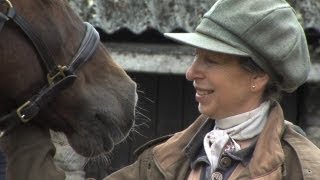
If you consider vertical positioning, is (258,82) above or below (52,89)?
above

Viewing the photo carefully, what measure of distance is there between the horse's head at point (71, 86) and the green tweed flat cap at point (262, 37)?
55 centimetres

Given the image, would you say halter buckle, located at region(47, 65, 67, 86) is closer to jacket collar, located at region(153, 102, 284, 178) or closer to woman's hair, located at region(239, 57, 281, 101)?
jacket collar, located at region(153, 102, 284, 178)

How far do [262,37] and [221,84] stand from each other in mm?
165

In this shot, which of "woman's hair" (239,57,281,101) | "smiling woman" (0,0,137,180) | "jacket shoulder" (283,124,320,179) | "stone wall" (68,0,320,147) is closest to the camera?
"jacket shoulder" (283,124,320,179)

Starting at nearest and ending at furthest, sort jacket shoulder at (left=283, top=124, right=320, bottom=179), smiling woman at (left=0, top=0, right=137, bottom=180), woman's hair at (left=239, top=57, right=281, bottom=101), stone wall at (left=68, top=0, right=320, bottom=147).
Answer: jacket shoulder at (left=283, top=124, right=320, bottom=179), woman's hair at (left=239, top=57, right=281, bottom=101), smiling woman at (left=0, top=0, right=137, bottom=180), stone wall at (left=68, top=0, right=320, bottom=147)

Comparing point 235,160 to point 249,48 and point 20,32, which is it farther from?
point 20,32

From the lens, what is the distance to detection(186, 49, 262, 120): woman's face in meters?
2.10

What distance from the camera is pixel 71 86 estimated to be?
2498mm

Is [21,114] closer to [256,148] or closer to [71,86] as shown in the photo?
[71,86]

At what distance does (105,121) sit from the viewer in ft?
8.39

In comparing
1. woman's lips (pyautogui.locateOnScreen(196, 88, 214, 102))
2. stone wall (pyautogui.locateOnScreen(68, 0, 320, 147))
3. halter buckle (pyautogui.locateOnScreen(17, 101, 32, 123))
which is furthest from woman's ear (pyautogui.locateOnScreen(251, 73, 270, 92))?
stone wall (pyautogui.locateOnScreen(68, 0, 320, 147))

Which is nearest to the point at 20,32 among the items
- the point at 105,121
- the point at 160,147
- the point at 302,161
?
the point at 105,121

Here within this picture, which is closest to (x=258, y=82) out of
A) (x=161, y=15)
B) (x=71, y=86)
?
(x=71, y=86)

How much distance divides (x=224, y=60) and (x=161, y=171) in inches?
13.3
